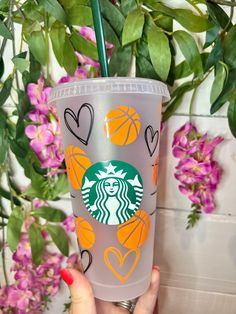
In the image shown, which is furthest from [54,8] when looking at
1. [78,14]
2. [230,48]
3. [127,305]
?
[127,305]

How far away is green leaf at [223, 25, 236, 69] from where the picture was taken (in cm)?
44

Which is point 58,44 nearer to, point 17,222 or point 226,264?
point 17,222

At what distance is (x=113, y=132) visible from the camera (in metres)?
0.38

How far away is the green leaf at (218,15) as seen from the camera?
433mm

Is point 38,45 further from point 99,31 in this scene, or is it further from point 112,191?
point 112,191

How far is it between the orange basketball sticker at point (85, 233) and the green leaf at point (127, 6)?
317 millimetres

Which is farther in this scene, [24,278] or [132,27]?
[24,278]

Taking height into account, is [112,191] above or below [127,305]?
above

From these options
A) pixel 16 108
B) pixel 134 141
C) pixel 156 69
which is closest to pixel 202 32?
pixel 156 69

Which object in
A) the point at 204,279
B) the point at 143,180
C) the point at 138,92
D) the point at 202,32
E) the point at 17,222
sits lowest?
the point at 204,279

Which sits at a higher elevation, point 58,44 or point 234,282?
point 58,44

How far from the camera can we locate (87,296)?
1.36 feet

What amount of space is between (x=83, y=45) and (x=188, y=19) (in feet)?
0.53

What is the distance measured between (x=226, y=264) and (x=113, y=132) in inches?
15.8
